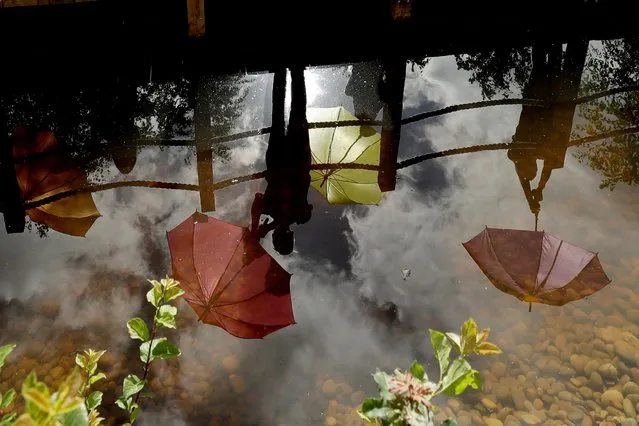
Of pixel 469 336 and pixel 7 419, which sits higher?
pixel 469 336

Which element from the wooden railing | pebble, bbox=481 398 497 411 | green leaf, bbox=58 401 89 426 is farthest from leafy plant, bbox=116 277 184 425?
the wooden railing

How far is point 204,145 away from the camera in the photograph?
19.0 feet

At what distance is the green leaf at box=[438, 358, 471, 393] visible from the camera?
1.48 metres

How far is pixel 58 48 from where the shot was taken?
7125 mm

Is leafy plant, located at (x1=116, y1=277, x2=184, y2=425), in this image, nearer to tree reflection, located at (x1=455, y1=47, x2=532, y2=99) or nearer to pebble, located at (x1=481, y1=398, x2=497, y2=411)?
pebble, located at (x1=481, y1=398, x2=497, y2=411)

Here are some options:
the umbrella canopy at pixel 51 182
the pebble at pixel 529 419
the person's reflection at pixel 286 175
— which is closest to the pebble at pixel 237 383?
the person's reflection at pixel 286 175

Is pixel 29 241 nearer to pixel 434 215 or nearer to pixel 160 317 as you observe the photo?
pixel 160 317

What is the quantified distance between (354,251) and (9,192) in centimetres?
327

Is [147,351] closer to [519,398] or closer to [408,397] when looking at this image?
[408,397]

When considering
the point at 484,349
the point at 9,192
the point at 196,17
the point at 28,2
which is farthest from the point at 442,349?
the point at 28,2

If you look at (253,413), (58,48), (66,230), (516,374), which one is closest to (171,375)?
(253,413)

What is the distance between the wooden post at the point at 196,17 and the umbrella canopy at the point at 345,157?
2214 mm

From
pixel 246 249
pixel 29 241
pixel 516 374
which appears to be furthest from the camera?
pixel 29 241

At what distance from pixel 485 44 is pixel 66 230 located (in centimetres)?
620
